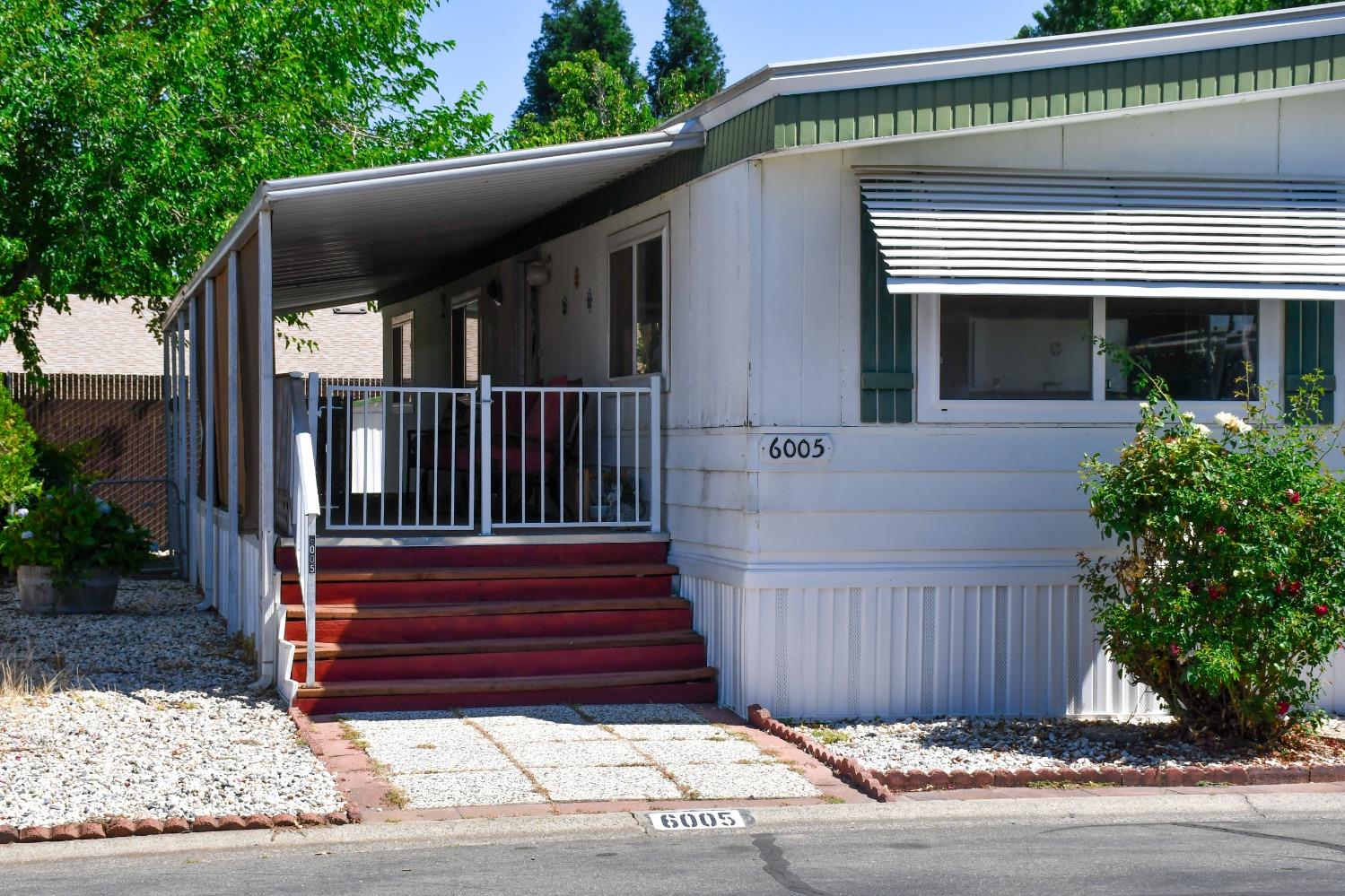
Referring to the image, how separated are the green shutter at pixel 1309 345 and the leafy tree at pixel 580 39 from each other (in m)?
32.7

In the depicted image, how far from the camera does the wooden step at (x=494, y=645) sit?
26.4ft

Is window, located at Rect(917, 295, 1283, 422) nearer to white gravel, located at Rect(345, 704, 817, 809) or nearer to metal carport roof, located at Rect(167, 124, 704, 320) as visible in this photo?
metal carport roof, located at Rect(167, 124, 704, 320)

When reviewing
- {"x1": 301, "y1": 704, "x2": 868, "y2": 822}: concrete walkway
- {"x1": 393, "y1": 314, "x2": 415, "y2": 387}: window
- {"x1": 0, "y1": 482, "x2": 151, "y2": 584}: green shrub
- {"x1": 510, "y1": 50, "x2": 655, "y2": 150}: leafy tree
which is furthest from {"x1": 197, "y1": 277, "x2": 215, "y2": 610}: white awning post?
{"x1": 510, "y1": 50, "x2": 655, "y2": 150}: leafy tree

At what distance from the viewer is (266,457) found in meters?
8.59

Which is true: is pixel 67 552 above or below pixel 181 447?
below

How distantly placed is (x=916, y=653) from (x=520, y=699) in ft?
6.79

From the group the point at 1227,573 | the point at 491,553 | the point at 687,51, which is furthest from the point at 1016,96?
the point at 687,51

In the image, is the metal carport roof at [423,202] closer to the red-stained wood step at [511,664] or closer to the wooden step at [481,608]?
the wooden step at [481,608]

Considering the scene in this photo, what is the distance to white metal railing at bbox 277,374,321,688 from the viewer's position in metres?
7.91

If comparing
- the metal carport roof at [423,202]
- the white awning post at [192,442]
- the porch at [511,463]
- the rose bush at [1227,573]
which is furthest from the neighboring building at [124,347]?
the rose bush at [1227,573]

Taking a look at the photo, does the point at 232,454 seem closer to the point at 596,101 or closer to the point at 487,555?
the point at 487,555

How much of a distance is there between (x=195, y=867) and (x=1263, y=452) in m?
4.93

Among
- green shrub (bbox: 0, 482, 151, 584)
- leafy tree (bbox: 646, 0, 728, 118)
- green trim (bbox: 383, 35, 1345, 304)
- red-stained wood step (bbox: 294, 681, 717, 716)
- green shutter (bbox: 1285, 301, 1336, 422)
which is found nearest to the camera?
green trim (bbox: 383, 35, 1345, 304)

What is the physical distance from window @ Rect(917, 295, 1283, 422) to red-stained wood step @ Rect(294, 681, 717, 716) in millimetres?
1935
